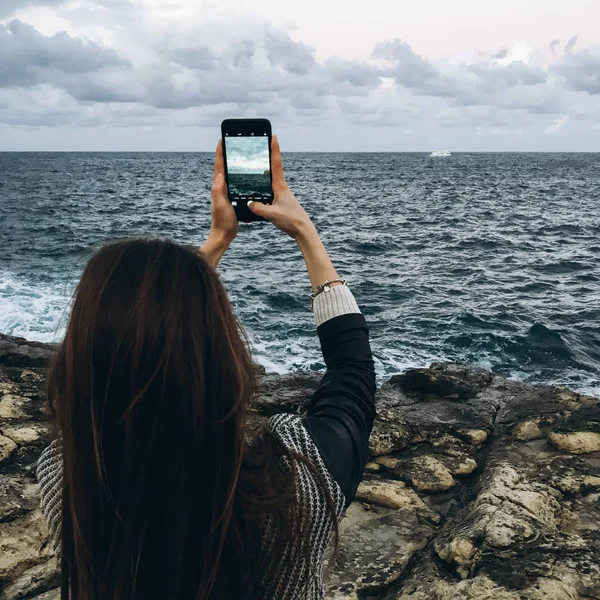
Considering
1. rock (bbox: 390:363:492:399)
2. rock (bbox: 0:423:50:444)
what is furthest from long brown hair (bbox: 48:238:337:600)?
rock (bbox: 390:363:492:399)

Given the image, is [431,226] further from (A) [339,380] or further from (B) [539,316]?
(A) [339,380]

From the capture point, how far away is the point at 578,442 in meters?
5.73

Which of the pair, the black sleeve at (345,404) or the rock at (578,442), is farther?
the rock at (578,442)

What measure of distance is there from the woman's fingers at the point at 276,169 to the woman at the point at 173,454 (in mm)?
762

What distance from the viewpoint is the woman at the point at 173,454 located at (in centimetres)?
131

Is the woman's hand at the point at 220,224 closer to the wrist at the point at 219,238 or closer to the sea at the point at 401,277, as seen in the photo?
the wrist at the point at 219,238

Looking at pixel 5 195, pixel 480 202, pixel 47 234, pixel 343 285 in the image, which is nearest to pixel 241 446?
pixel 343 285

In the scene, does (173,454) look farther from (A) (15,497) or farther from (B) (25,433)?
(B) (25,433)

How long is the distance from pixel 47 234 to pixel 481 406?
2508cm

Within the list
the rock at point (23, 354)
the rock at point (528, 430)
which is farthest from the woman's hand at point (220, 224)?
the rock at point (23, 354)

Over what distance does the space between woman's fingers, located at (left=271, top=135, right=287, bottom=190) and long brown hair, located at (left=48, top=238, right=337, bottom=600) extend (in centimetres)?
76

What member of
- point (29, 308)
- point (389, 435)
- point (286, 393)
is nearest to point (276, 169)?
point (389, 435)

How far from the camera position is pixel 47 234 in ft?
90.7

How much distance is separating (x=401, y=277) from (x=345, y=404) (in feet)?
62.7
